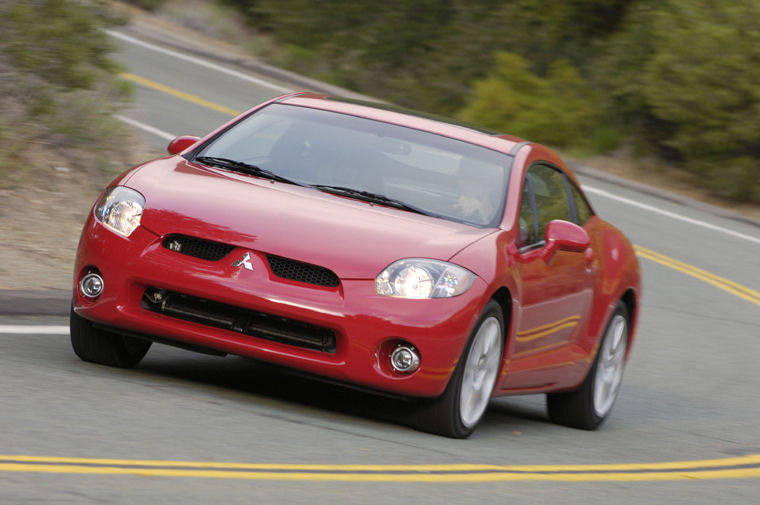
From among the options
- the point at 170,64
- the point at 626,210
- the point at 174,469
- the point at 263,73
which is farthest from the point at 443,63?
the point at 174,469

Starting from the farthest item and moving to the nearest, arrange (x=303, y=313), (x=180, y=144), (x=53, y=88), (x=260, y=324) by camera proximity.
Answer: (x=53, y=88), (x=180, y=144), (x=260, y=324), (x=303, y=313)

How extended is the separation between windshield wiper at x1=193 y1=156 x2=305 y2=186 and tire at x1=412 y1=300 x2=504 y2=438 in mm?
1288

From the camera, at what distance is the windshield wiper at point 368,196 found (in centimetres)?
755

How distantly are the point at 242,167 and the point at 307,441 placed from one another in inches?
77.4

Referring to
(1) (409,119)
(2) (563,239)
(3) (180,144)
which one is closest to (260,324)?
A: (3) (180,144)

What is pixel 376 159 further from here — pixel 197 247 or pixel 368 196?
pixel 197 247

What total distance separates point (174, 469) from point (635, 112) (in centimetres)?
2122

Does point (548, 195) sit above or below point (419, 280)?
below

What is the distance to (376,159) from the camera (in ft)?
26.1

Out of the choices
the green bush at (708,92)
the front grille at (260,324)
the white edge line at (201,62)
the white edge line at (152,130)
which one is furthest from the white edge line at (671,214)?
the front grille at (260,324)

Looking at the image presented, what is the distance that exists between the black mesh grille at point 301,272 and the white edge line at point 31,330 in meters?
2.28

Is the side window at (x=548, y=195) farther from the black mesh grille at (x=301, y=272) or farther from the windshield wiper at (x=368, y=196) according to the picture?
the black mesh grille at (x=301, y=272)

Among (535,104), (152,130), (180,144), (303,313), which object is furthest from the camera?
(535,104)

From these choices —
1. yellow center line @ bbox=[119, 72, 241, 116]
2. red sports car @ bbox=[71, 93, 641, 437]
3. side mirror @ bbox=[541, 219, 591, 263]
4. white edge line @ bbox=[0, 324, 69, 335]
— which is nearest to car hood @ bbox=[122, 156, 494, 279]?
red sports car @ bbox=[71, 93, 641, 437]
